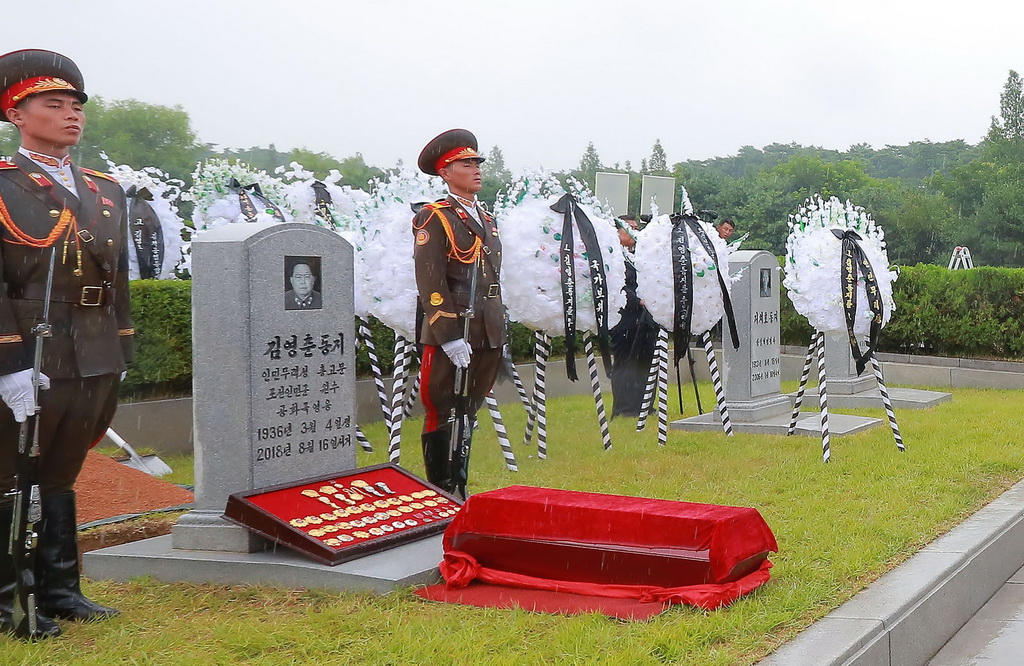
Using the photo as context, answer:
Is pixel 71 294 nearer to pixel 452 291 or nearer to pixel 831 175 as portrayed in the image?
pixel 452 291

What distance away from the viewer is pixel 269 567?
5219 millimetres

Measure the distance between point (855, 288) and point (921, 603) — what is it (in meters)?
5.31

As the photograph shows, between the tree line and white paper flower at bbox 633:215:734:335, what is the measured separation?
771 centimetres

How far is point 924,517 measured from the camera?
6.46 m

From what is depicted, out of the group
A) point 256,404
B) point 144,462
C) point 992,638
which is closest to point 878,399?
point 992,638

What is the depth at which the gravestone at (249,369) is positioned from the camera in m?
5.60

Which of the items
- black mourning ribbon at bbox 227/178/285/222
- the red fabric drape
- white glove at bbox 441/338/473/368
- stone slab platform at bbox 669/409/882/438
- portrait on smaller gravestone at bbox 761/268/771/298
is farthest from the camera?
portrait on smaller gravestone at bbox 761/268/771/298

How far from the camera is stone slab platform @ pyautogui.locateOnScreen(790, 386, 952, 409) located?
499 inches

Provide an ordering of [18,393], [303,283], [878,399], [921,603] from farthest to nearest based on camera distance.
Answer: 1. [878,399]
2. [303,283]
3. [921,603]
4. [18,393]

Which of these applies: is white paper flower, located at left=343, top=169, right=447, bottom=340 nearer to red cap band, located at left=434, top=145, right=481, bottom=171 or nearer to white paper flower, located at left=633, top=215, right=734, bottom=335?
red cap band, located at left=434, top=145, right=481, bottom=171

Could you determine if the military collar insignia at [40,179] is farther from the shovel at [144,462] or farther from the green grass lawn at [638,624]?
the shovel at [144,462]

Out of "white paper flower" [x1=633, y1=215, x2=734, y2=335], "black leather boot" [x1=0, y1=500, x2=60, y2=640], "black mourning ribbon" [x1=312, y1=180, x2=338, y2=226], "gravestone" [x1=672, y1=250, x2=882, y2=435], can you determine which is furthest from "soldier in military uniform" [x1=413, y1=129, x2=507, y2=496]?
"gravestone" [x1=672, y1=250, x2=882, y2=435]

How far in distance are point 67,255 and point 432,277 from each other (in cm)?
268

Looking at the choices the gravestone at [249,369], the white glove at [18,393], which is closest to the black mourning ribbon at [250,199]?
the gravestone at [249,369]
